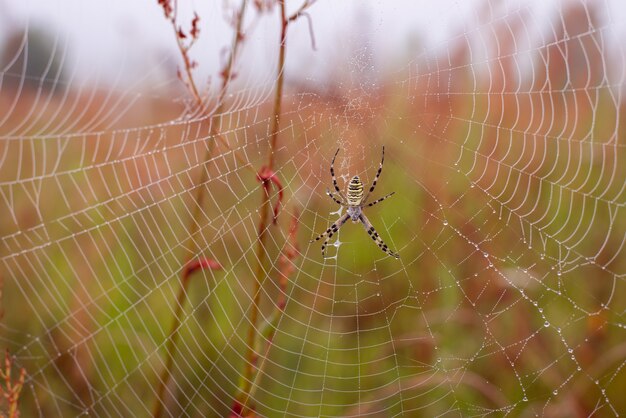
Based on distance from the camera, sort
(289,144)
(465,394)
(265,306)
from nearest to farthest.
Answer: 1. (465,394)
2. (265,306)
3. (289,144)

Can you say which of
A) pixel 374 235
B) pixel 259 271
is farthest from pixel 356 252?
pixel 259 271

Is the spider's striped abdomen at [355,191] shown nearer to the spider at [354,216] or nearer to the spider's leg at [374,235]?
the spider at [354,216]

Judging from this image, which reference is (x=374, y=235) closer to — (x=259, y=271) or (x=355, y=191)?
(x=355, y=191)

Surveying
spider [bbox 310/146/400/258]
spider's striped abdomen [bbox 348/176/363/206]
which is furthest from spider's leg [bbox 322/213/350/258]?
spider's striped abdomen [bbox 348/176/363/206]

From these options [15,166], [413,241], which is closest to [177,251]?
[413,241]

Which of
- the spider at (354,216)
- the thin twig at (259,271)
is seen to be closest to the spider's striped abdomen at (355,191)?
the spider at (354,216)

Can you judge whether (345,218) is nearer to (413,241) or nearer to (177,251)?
(413,241)
